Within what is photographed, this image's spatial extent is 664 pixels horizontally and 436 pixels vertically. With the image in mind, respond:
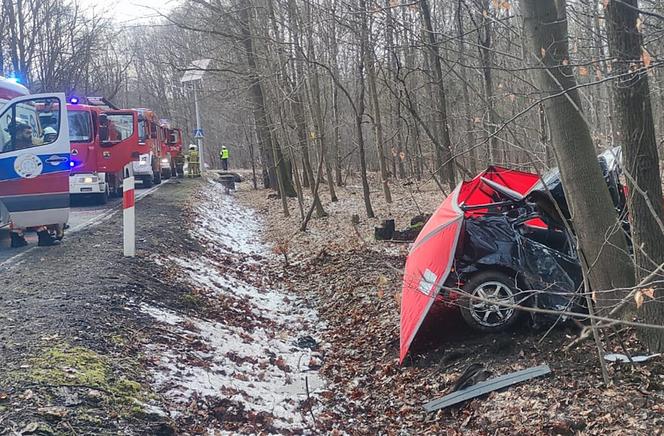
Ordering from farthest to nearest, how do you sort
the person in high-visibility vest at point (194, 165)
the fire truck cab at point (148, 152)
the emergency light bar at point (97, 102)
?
the person in high-visibility vest at point (194, 165), the fire truck cab at point (148, 152), the emergency light bar at point (97, 102)

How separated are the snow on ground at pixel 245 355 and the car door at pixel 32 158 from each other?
2329 millimetres

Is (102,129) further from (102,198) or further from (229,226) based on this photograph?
(229,226)

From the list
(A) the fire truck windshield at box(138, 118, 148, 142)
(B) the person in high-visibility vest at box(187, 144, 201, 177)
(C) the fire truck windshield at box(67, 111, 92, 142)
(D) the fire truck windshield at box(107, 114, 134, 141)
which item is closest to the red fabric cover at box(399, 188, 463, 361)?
(C) the fire truck windshield at box(67, 111, 92, 142)

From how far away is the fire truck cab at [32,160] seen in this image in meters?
9.55

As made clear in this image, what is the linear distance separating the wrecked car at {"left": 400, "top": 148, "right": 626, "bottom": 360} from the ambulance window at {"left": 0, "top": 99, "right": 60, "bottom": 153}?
6.58 m

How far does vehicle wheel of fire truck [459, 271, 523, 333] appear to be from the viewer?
646 centimetres

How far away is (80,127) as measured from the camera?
18.7m

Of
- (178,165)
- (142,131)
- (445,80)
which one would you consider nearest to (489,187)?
(445,80)

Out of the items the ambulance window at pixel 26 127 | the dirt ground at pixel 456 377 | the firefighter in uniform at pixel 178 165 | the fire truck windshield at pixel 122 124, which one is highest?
the fire truck windshield at pixel 122 124

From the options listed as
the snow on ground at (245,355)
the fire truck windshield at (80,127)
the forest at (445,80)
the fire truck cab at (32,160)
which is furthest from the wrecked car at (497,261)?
the fire truck windshield at (80,127)

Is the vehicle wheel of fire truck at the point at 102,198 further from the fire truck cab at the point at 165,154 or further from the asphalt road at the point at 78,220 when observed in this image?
the fire truck cab at the point at 165,154

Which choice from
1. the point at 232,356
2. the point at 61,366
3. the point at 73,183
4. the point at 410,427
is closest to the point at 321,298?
the point at 232,356

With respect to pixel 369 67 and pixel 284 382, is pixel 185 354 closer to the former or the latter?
pixel 284 382

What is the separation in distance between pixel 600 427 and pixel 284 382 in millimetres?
3304
